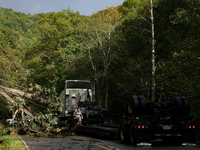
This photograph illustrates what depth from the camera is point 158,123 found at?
12312 millimetres

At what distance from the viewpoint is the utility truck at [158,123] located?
39.8 ft

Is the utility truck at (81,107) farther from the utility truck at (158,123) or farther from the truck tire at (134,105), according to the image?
the utility truck at (158,123)

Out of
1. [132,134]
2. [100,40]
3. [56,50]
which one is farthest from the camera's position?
[56,50]

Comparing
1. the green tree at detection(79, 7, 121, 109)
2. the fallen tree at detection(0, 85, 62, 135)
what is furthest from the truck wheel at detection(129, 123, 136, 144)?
the green tree at detection(79, 7, 121, 109)

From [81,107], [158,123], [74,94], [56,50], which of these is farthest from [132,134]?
[56,50]

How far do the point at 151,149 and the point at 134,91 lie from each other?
20339 millimetres

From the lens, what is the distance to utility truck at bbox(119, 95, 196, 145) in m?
12.1

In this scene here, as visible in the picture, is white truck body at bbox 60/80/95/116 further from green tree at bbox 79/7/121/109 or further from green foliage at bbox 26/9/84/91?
green foliage at bbox 26/9/84/91

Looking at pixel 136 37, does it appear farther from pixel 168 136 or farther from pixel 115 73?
pixel 168 136

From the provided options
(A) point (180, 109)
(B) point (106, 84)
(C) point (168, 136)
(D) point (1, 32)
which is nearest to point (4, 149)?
(C) point (168, 136)

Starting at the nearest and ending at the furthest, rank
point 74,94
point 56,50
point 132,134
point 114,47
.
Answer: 1. point 132,134
2. point 74,94
3. point 114,47
4. point 56,50

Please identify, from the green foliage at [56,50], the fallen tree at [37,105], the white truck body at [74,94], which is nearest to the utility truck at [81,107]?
the white truck body at [74,94]

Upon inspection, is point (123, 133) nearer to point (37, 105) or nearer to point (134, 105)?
point (134, 105)

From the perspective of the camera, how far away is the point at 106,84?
36969 millimetres
